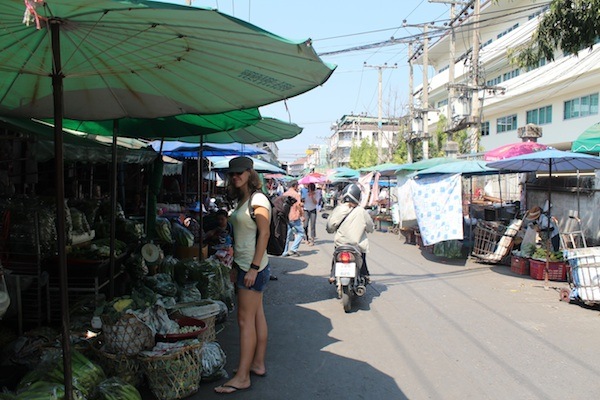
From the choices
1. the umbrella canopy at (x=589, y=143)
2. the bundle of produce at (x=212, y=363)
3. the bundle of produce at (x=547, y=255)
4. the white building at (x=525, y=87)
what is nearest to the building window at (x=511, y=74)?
the white building at (x=525, y=87)

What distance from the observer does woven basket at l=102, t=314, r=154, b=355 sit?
3.73m

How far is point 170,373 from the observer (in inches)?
146

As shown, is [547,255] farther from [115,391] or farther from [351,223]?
[115,391]

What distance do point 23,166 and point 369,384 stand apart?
5.47 metres

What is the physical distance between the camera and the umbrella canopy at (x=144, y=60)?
2.30 m

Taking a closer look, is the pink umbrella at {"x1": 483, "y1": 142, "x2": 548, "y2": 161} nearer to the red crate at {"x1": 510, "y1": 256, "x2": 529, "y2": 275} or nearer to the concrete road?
the red crate at {"x1": 510, "y1": 256, "x2": 529, "y2": 275}

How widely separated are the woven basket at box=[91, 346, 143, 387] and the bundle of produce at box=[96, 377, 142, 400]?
12.4 inches

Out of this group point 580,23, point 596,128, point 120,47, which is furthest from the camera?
point 596,128

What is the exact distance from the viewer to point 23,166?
20.9 feet

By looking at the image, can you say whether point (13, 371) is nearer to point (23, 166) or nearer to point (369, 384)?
point (369, 384)

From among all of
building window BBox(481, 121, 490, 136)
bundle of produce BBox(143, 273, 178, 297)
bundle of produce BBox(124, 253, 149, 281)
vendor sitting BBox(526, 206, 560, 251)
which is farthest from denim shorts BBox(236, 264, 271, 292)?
building window BBox(481, 121, 490, 136)

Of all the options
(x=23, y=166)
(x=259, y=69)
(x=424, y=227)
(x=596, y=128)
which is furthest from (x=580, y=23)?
(x=23, y=166)

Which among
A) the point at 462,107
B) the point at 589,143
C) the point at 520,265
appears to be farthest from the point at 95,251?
the point at 462,107

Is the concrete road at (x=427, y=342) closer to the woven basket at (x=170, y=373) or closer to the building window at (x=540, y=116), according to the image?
the woven basket at (x=170, y=373)
